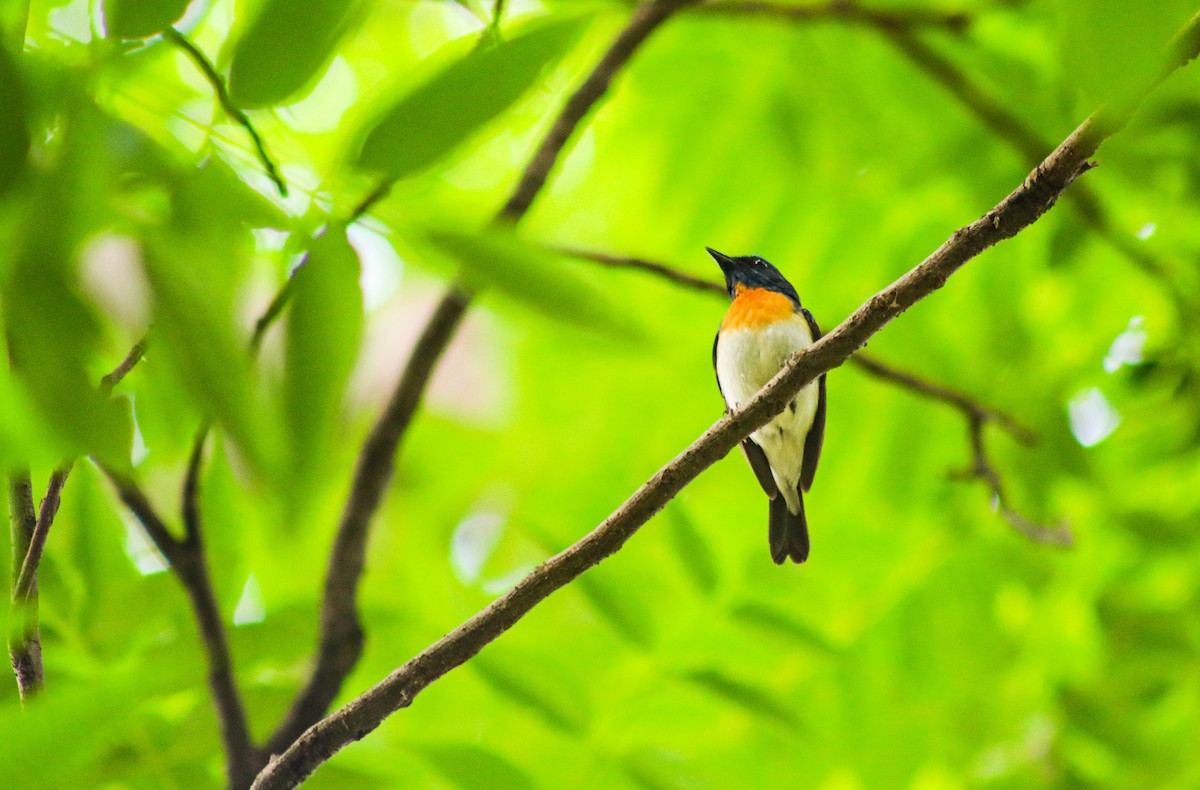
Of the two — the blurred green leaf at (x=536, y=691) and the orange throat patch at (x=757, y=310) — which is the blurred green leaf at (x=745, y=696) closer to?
the blurred green leaf at (x=536, y=691)

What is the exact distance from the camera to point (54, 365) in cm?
76

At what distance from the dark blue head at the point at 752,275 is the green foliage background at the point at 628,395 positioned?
6 centimetres

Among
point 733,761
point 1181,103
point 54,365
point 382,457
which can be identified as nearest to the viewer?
point 54,365

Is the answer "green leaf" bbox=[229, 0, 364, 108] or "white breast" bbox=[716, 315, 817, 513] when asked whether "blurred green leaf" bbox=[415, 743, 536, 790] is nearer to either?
"green leaf" bbox=[229, 0, 364, 108]

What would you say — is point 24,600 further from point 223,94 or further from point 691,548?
point 691,548

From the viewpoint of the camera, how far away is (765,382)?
9.49 ft

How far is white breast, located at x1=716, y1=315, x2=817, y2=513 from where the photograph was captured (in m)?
2.87

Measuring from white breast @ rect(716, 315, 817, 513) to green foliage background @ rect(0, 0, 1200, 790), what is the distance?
18cm

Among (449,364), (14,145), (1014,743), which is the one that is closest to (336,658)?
(14,145)

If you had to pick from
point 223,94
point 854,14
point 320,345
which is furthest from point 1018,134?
point 320,345

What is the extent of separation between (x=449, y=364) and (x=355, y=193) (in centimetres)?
288

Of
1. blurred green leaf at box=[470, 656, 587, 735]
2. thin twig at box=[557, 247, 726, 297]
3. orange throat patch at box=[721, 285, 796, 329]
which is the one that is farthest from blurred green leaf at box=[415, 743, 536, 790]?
orange throat patch at box=[721, 285, 796, 329]

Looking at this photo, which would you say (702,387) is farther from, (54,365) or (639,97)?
(54,365)

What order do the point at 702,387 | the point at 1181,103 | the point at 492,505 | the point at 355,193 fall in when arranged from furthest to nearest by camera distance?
the point at 492,505 → the point at 702,387 → the point at 1181,103 → the point at 355,193
